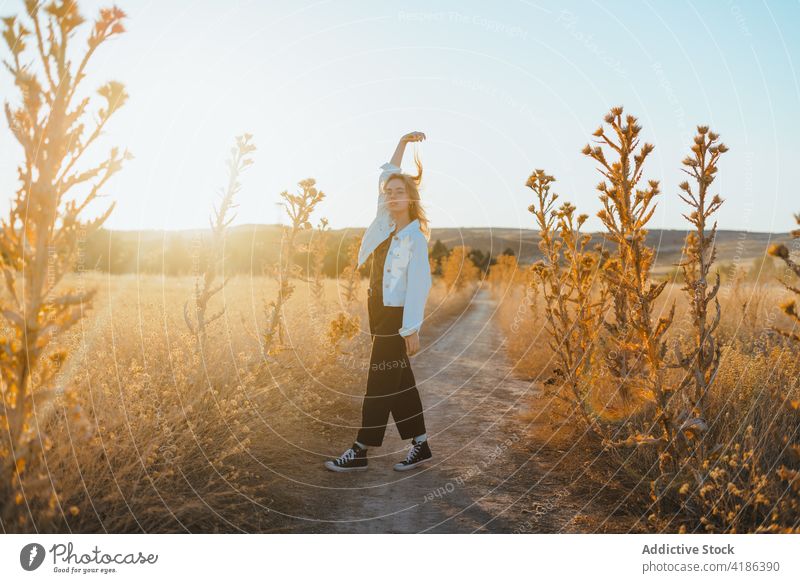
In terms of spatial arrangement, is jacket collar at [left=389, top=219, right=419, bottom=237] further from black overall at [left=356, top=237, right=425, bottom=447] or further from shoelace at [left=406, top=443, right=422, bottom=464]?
shoelace at [left=406, top=443, right=422, bottom=464]

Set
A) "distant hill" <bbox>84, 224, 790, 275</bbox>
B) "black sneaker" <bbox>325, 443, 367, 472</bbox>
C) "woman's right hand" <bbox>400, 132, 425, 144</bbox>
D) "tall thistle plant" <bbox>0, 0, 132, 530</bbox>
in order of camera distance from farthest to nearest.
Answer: "distant hill" <bbox>84, 224, 790, 275</bbox>, "woman's right hand" <bbox>400, 132, 425, 144</bbox>, "black sneaker" <bbox>325, 443, 367, 472</bbox>, "tall thistle plant" <bbox>0, 0, 132, 530</bbox>

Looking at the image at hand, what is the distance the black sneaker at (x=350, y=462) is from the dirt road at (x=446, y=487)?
51 millimetres

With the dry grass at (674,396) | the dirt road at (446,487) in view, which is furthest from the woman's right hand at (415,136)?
the dirt road at (446,487)

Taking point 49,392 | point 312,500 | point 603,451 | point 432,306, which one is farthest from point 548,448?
point 432,306

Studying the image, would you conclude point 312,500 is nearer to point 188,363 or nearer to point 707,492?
point 188,363

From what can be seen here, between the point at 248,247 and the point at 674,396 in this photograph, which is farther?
the point at 248,247

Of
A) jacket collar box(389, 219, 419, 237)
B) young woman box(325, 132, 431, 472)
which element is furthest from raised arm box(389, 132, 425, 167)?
jacket collar box(389, 219, 419, 237)

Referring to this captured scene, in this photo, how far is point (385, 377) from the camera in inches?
163

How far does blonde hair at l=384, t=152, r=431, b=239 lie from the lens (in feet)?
13.4

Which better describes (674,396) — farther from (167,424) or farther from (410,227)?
(167,424)

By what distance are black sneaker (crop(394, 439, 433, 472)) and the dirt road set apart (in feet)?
0.20

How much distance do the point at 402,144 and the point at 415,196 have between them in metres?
0.43

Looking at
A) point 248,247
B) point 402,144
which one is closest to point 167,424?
point 402,144

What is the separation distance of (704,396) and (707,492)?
0.53 meters
